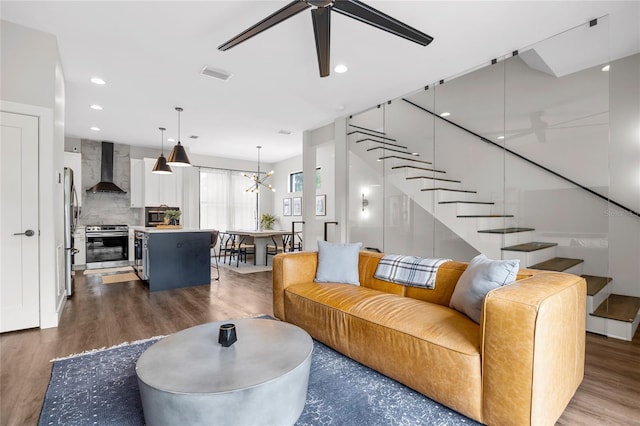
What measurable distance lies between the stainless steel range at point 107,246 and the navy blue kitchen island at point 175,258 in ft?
6.25

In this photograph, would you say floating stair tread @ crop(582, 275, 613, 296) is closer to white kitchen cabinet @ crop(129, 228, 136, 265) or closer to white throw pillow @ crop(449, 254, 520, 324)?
white throw pillow @ crop(449, 254, 520, 324)

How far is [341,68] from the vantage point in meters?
3.69

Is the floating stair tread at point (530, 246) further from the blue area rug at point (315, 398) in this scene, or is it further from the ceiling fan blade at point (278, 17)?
the ceiling fan blade at point (278, 17)

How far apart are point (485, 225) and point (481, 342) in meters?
2.56

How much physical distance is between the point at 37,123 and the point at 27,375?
2.30m

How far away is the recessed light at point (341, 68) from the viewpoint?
3.63 meters

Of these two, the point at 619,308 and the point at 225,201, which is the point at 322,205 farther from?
the point at 619,308

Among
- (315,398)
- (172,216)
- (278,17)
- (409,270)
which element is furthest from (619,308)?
(172,216)

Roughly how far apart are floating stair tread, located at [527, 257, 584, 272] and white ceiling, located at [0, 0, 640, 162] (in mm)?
2235

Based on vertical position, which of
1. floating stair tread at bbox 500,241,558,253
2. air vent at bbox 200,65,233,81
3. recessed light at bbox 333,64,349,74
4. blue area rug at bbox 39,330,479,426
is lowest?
blue area rug at bbox 39,330,479,426

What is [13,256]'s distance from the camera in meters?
2.88

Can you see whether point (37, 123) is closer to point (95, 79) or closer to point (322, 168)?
point (95, 79)

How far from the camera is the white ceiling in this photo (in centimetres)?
262

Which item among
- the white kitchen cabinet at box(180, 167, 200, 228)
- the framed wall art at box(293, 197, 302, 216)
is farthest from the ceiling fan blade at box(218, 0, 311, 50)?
the framed wall art at box(293, 197, 302, 216)
